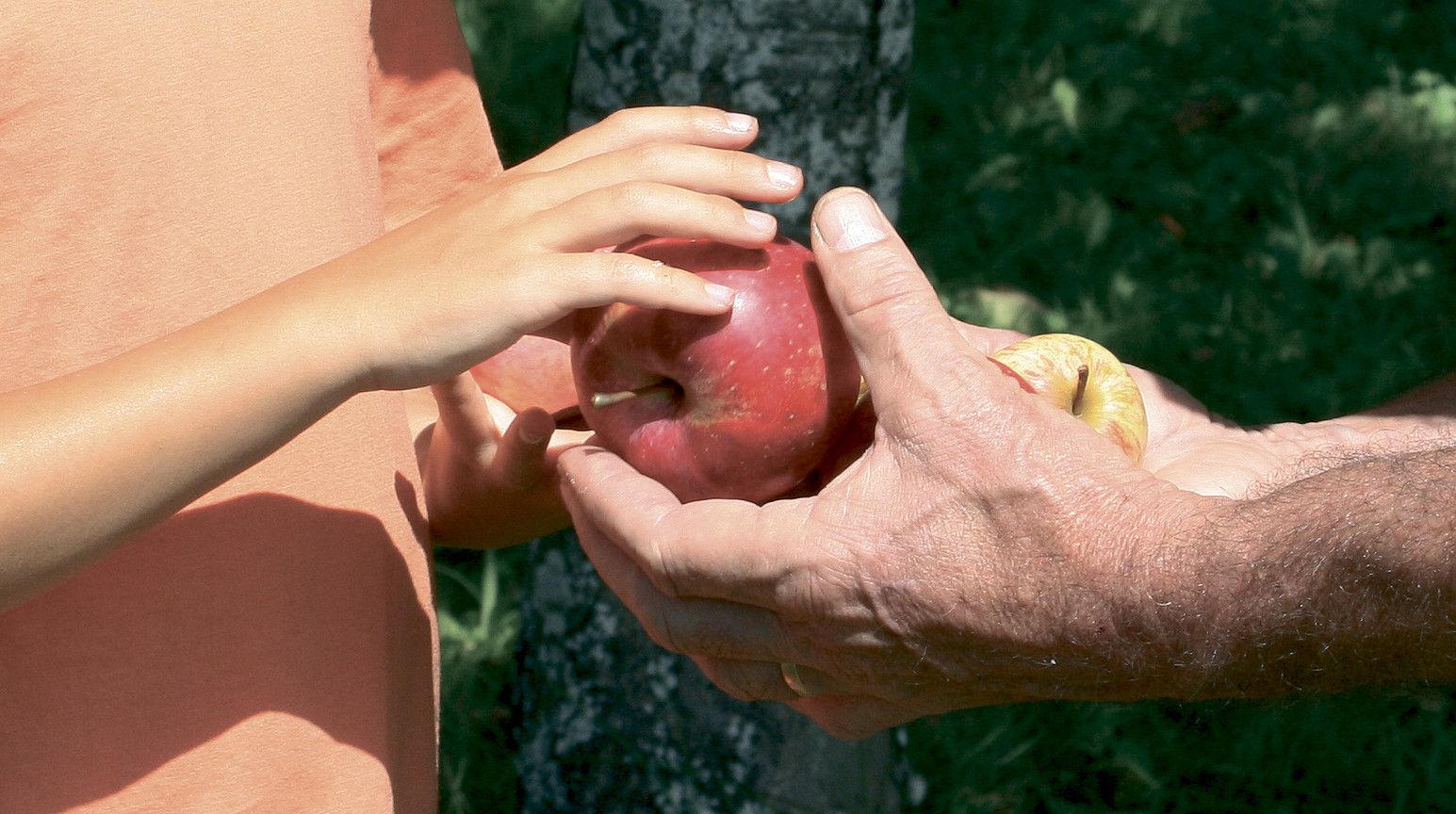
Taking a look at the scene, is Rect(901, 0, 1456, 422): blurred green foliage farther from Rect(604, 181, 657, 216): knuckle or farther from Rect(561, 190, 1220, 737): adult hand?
Rect(604, 181, 657, 216): knuckle

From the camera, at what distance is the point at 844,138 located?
2.72m

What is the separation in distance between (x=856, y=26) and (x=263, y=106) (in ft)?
4.59

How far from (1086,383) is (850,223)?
1.68 ft

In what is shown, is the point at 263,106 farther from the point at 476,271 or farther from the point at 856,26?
the point at 856,26

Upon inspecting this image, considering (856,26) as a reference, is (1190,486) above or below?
below

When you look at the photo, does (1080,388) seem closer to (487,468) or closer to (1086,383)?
(1086,383)

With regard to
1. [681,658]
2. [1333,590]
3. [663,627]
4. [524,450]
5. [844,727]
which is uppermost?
[1333,590]

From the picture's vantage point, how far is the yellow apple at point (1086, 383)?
1.78m

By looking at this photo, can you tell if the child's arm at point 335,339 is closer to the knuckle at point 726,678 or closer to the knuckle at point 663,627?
the knuckle at point 663,627

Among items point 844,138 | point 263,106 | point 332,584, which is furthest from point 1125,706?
point 263,106

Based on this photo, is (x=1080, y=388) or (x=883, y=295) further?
(x=1080, y=388)

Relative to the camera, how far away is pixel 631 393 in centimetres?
162

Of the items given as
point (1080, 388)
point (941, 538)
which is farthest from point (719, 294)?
point (1080, 388)

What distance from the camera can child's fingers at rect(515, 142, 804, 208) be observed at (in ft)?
4.64
